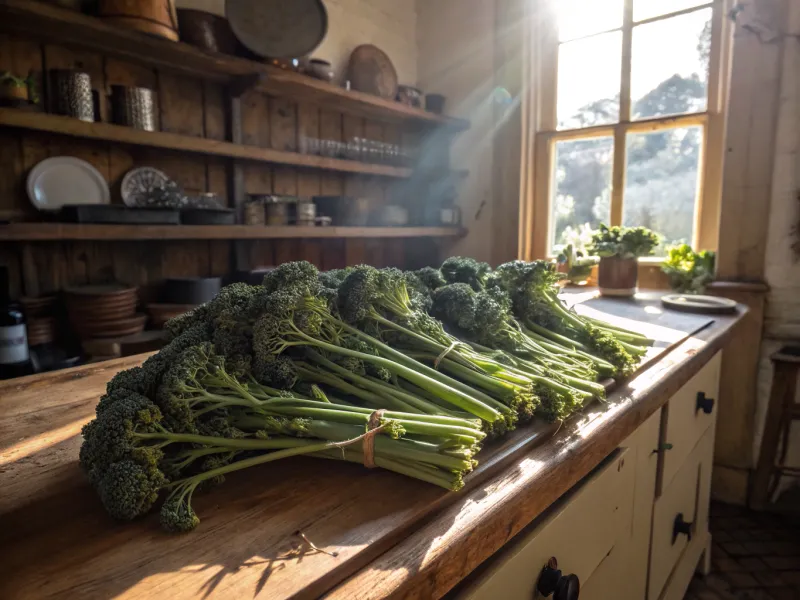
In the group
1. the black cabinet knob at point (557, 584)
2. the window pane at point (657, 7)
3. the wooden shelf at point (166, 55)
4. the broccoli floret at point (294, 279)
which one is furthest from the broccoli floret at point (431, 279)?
the window pane at point (657, 7)

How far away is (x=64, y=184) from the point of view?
2.21 meters

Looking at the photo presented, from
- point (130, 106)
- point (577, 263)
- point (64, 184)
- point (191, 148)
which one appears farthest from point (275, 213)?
point (577, 263)

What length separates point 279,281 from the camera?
788mm

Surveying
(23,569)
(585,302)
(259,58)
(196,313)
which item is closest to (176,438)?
(23,569)

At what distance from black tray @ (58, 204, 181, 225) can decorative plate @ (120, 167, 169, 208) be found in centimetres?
33

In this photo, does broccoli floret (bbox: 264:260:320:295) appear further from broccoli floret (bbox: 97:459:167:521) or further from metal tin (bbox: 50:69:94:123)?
metal tin (bbox: 50:69:94:123)

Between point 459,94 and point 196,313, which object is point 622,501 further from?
point 459,94

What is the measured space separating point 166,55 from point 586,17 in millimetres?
2522

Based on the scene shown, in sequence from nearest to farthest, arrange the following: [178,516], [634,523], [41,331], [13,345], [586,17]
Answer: [178,516], [634,523], [13,345], [41,331], [586,17]

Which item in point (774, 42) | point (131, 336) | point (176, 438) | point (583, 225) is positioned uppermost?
point (774, 42)

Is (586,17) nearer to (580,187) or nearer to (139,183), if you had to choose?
(580,187)

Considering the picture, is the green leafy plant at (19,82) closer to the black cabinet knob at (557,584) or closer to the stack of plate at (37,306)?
the stack of plate at (37,306)

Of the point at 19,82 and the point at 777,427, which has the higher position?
the point at 19,82

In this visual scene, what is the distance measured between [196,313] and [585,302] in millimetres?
1717
